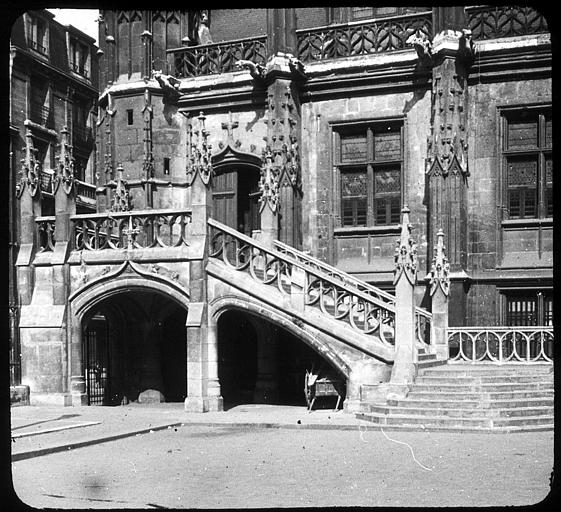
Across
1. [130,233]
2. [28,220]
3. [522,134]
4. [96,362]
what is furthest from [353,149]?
[96,362]

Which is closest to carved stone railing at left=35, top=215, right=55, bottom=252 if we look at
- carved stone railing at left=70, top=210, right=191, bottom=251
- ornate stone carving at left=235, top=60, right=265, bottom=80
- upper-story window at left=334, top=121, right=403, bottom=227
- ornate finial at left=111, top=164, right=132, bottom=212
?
carved stone railing at left=70, top=210, right=191, bottom=251

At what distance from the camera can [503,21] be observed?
801 inches

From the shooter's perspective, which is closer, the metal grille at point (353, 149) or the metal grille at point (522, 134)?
the metal grille at point (522, 134)

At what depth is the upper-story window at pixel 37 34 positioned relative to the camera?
37763 mm

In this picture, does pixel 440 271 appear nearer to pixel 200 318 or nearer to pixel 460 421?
pixel 460 421

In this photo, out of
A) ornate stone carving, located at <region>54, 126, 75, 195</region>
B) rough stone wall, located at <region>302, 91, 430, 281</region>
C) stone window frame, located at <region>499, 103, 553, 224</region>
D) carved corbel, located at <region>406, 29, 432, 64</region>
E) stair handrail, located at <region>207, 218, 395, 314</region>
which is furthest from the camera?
rough stone wall, located at <region>302, 91, 430, 281</region>

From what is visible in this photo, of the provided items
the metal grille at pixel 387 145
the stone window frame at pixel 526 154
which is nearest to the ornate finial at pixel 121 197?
the metal grille at pixel 387 145

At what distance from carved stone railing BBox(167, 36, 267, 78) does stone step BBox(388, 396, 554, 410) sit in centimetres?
1098

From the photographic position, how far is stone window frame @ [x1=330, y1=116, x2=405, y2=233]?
21.2 m

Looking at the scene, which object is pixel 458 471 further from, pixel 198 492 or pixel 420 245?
pixel 420 245

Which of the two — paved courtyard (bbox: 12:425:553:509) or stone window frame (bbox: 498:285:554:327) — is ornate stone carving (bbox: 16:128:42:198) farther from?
stone window frame (bbox: 498:285:554:327)

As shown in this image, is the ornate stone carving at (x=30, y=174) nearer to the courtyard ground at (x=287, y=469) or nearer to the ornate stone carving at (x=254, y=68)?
the ornate stone carving at (x=254, y=68)

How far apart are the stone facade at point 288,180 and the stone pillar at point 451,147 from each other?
5 cm

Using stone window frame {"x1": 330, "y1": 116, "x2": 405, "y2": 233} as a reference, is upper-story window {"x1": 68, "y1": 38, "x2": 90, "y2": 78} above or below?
above
